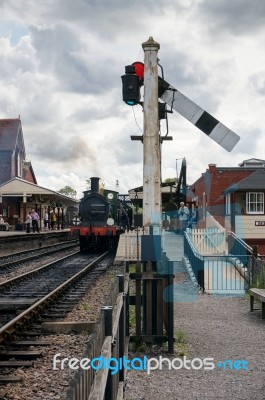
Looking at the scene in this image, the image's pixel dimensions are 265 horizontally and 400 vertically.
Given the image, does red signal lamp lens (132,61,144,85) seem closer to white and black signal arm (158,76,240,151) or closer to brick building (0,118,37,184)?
white and black signal arm (158,76,240,151)

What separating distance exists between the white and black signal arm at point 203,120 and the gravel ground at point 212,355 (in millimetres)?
2284

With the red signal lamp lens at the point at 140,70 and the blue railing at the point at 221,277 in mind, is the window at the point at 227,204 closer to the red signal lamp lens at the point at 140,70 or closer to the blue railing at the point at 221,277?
the blue railing at the point at 221,277

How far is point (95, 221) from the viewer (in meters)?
24.8

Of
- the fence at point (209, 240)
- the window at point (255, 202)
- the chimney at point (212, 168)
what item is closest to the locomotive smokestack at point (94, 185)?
the window at point (255, 202)

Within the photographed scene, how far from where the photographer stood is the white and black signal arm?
5582mm

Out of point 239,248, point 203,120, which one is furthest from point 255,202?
point 203,120

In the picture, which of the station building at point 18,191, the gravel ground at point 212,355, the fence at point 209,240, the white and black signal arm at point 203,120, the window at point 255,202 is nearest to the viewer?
the gravel ground at point 212,355

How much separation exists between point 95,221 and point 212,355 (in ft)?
60.2

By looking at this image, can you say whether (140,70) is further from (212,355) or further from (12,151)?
(12,151)

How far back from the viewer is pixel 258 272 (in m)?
12.0

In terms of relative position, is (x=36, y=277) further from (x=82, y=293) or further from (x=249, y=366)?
(x=249, y=366)

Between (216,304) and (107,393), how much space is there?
743 centimetres

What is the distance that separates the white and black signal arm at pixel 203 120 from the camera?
18.3ft

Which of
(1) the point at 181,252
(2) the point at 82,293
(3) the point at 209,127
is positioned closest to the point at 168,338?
(3) the point at 209,127
